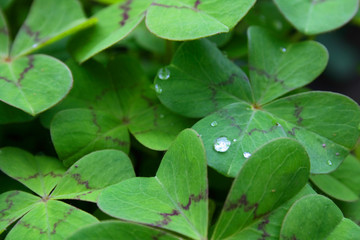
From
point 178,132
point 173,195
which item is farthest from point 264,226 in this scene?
point 178,132

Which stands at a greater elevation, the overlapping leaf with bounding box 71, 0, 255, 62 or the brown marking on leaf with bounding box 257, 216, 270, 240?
the overlapping leaf with bounding box 71, 0, 255, 62

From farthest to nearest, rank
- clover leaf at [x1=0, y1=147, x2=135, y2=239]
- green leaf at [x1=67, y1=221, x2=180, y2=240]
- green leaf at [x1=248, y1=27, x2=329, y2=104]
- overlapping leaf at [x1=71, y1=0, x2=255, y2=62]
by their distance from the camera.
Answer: green leaf at [x1=248, y1=27, x2=329, y2=104] → overlapping leaf at [x1=71, y1=0, x2=255, y2=62] → clover leaf at [x1=0, y1=147, x2=135, y2=239] → green leaf at [x1=67, y1=221, x2=180, y2=240]

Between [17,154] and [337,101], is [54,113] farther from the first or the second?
[337,101]

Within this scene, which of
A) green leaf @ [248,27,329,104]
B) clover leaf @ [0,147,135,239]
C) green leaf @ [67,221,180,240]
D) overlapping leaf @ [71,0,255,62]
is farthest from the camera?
green leaf @ [248,27,329,104]

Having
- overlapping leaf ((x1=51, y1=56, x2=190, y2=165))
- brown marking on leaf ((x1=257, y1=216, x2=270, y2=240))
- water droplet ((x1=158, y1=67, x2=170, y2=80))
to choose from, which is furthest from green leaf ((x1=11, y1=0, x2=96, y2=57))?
brown marking on leaf ((x1=257, y1=216, x2=270, y2=240))

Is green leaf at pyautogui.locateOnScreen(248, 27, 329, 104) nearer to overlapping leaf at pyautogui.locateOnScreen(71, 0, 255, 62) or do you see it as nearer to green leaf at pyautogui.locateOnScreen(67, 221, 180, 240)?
overlapping leaf at pyautogui.locateOnScreen(71, 0, 255, 62)

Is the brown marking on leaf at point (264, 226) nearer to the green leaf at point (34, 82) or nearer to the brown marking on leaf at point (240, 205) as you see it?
the brown marking on leaf at point (240, 205)

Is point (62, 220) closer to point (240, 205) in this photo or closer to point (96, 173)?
point (96, 173)

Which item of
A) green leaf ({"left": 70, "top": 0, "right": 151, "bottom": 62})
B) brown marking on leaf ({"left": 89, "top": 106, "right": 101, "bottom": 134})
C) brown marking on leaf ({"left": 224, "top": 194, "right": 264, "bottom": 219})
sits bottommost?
brown marking on leaf ({"left": 89, "top": 106, "right": 101, "bottom": 134})
